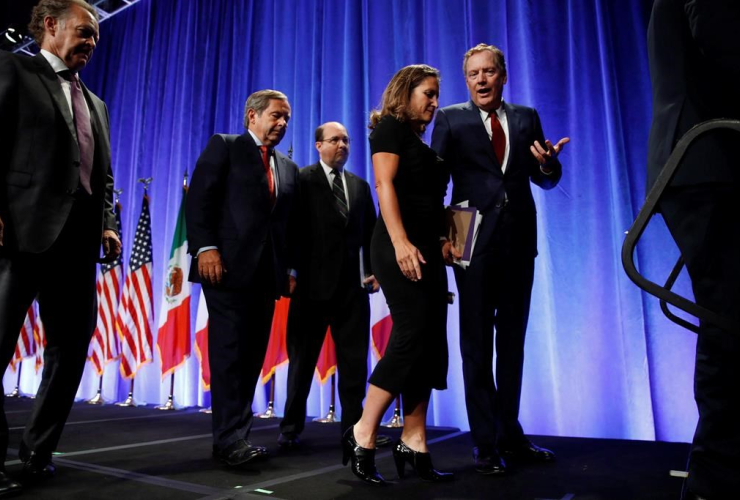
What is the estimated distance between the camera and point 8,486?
1449 mm

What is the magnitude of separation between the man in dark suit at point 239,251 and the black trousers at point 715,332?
142 centimetres

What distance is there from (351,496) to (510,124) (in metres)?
1.47

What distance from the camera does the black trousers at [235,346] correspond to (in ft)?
6.86

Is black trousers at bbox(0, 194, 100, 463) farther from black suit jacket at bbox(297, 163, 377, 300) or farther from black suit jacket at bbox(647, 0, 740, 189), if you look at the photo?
black suit jacket at bbox(647, 0, 740, 189)

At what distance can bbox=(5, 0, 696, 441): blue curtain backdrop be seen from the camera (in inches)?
122

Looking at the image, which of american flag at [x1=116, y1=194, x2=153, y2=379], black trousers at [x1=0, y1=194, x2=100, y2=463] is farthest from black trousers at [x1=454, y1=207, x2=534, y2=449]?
american flag at [x1=116, y1=194, x2=153, y2=379]

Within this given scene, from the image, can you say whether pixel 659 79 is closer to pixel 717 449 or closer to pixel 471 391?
pixel 717 449

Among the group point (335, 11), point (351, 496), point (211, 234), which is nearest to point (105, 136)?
point (211, 234)

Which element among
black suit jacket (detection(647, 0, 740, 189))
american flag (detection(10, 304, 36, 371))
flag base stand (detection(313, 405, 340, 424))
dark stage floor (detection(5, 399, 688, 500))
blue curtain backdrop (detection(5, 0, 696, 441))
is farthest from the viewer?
american flag (detection(10, 304, 36, 371))

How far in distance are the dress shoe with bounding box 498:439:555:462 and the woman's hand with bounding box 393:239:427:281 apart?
858 millimetres

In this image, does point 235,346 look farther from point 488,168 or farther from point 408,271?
point 488,168

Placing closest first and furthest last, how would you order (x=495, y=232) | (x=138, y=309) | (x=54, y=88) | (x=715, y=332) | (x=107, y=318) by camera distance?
1. (x=715, y=332)
2. (x=54, y=88)
3. (x=495, y=232)
4. (x=138, y=309)
5. (x=107, y=318)

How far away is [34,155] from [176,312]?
307 centimetres

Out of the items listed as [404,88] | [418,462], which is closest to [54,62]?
[404,88]
